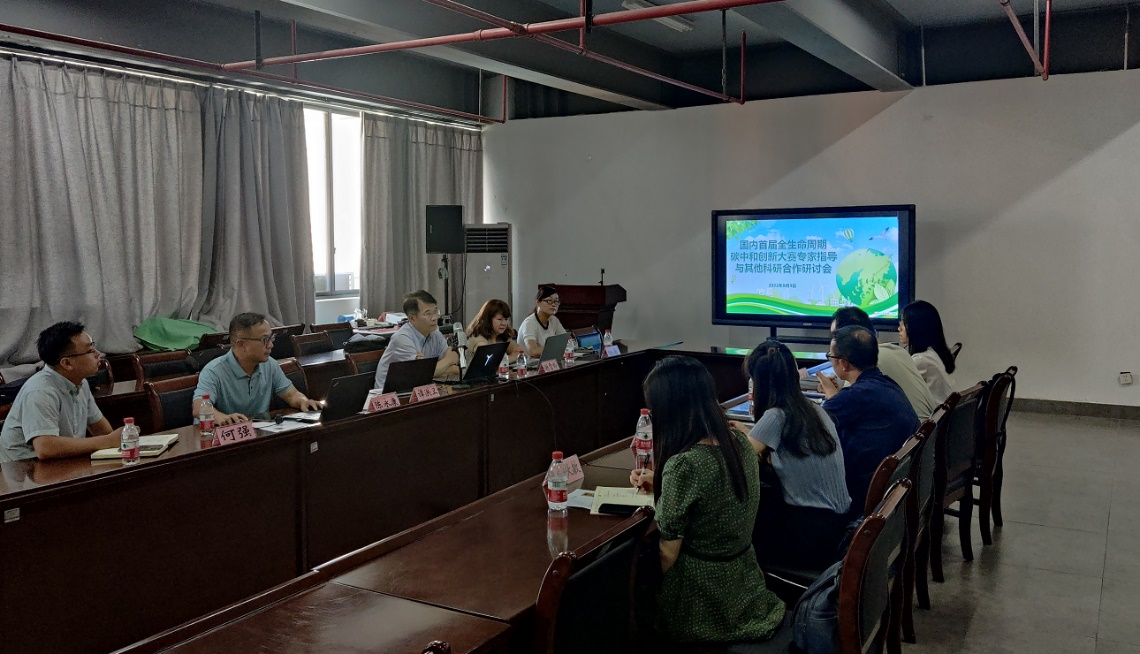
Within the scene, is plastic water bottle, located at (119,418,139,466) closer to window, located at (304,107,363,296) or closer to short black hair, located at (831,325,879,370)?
A: short black hair, located at (831,325,879,370)

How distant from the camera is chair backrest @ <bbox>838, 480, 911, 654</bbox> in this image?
6.25ft

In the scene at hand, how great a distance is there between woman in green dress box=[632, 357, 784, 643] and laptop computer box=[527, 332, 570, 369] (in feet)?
9.80

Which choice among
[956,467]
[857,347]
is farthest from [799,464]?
[956,467]

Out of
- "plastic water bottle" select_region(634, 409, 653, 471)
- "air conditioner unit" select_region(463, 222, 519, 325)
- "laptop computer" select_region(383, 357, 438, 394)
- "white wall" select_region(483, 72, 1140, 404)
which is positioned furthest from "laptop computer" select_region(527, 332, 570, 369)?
"air conditioner unit" select_region(463, 222, 519, 325)

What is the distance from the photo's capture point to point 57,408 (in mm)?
3395

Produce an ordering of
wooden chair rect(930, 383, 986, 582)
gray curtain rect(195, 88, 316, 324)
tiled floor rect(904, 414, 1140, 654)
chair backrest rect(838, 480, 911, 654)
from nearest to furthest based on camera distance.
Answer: chair backrest rect(838, 480, 911, 654) → tiled floor rect(904, 414, 1140, 654) → wooden chair rect(930, 383, 986, 582) → gray curtain rect(195, 88, 316, 324)

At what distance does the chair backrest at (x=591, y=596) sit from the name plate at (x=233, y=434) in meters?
1.85

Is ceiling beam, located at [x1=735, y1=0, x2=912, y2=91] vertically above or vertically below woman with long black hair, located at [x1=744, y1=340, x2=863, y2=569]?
above

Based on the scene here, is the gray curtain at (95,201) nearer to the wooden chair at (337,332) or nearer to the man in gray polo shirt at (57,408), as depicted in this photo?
the wooden chair at (337,332)

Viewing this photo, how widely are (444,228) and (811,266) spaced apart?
13.4ft

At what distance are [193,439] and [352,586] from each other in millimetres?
1654

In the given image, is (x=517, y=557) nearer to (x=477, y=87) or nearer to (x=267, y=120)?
(x=267, y=120)

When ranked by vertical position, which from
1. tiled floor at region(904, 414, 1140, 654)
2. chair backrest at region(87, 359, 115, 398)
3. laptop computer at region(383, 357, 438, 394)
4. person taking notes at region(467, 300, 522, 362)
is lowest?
tiled floor at region(904, 414, 1140, 654)

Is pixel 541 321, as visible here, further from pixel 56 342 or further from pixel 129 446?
pixel 129 446
